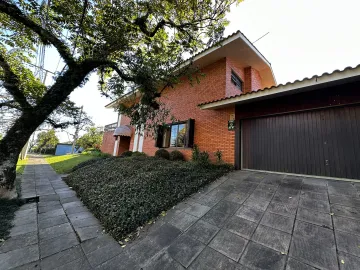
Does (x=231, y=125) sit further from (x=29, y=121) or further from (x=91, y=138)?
(x=91, y=138)

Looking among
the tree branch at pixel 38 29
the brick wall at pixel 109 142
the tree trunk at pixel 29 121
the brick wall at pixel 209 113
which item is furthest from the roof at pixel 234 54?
the brick wall at pixel 109 142

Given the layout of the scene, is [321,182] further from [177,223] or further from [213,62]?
[213,62]

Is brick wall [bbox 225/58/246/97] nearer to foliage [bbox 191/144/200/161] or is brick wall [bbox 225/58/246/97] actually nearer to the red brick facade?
the red brick facade

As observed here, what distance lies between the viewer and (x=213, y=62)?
7.65 m

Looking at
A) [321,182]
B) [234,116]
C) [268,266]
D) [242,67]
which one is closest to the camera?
[268,266]

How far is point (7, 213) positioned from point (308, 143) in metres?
8.37

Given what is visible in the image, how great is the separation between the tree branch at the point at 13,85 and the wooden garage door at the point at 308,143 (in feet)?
25.7

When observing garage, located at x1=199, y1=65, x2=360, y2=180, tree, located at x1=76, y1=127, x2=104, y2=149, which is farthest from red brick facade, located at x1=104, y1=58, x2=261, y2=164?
tree, located at x1=76, y1=127, x2=104, y2=149

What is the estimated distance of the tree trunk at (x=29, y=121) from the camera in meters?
3.98

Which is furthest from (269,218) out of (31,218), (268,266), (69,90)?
(69,90)

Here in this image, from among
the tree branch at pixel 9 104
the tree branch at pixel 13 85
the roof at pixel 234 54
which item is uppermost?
the roof at pixel 234 54

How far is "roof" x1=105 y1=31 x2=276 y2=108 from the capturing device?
6180 millimetres

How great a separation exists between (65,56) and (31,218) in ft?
15.2

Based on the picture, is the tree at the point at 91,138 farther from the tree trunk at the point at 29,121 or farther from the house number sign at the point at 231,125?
the house number sign at the point at 231,125
